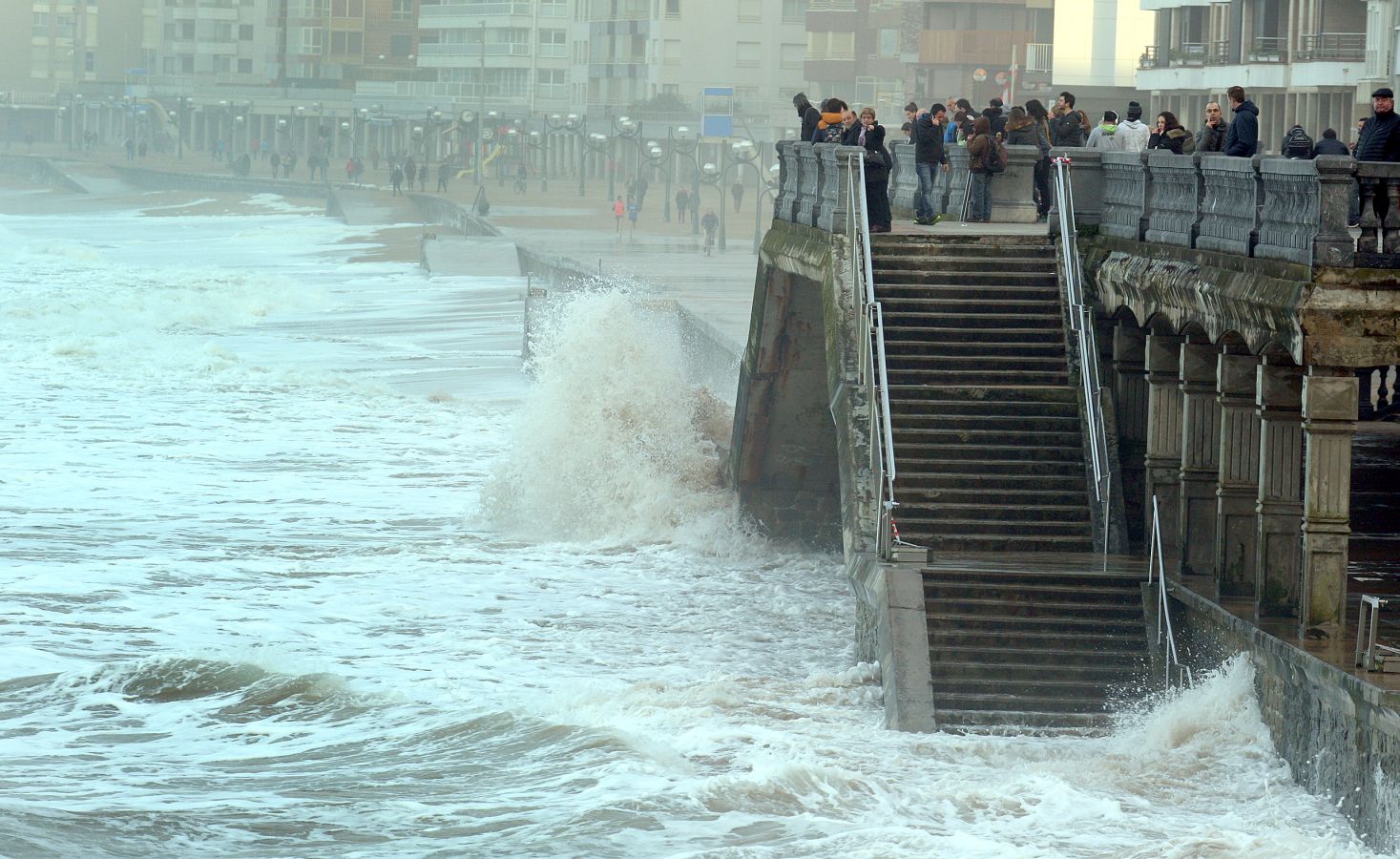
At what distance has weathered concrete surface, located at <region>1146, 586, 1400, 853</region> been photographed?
14.1 m

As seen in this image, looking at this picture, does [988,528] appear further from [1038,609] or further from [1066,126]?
[1066,126]

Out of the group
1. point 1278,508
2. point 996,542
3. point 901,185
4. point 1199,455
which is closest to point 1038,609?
point 996,542

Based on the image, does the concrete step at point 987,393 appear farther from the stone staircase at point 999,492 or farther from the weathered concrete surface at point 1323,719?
the weathered concrete surface at point 1323,719

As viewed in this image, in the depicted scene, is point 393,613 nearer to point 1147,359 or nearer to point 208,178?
point 1147,359

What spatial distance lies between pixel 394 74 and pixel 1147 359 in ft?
502

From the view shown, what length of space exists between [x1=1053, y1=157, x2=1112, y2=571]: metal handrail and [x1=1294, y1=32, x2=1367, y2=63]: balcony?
95.6 ft

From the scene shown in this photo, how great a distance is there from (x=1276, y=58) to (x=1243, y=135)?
35.8 meters

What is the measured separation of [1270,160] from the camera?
648 inches

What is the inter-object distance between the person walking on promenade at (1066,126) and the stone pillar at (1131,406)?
4223 mm

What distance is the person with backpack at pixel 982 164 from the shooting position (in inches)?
955

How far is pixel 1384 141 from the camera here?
16047mm

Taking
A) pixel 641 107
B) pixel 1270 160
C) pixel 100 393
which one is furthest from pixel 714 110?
pixel 1270 160

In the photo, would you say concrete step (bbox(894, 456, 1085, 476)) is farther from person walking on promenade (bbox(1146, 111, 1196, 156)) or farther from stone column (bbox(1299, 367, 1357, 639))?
stone column (bbox(1299, 367, 1357, 639))

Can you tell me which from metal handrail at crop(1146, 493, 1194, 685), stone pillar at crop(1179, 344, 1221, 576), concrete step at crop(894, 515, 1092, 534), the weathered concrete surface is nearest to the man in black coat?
concrete step at crop(894, 515, 1092, 534)
